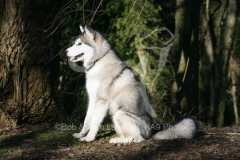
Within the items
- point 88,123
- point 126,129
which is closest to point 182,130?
point 126,129

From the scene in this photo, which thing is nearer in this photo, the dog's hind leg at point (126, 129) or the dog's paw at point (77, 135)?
the dog's hind leg at point (126, 129)

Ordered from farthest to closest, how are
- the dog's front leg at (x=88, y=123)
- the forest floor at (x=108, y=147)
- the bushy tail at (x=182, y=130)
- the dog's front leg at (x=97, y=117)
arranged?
the dog's front leg at (x=88, y=123) < the dog's front leg at (x=97, y=117) < the bushy tail at (x=182, y=130) < the forest floor at (x=108, y=147)

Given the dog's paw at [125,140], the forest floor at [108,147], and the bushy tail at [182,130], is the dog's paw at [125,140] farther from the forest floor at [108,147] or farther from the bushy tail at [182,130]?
the bushy tail at [182,130]

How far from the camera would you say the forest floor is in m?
5.33

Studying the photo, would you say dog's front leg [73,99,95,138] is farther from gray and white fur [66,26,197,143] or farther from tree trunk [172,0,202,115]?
tree trunk [172,0,202,115]

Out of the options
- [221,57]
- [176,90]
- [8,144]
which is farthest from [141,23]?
[8,144]

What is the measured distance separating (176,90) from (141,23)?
6207 millimetres

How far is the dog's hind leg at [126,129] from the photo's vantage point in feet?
20.4

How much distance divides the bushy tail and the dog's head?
5.77 ft

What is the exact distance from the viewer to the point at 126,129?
6234 millimetres

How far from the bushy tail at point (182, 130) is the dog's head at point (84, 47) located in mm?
1760

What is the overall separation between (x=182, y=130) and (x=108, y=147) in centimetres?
115

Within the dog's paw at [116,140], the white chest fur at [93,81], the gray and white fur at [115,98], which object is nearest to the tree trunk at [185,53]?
the gray and white fur at [115,98]

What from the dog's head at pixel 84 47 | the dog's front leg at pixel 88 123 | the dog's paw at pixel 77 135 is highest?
the dog's head at pixel 84 47
